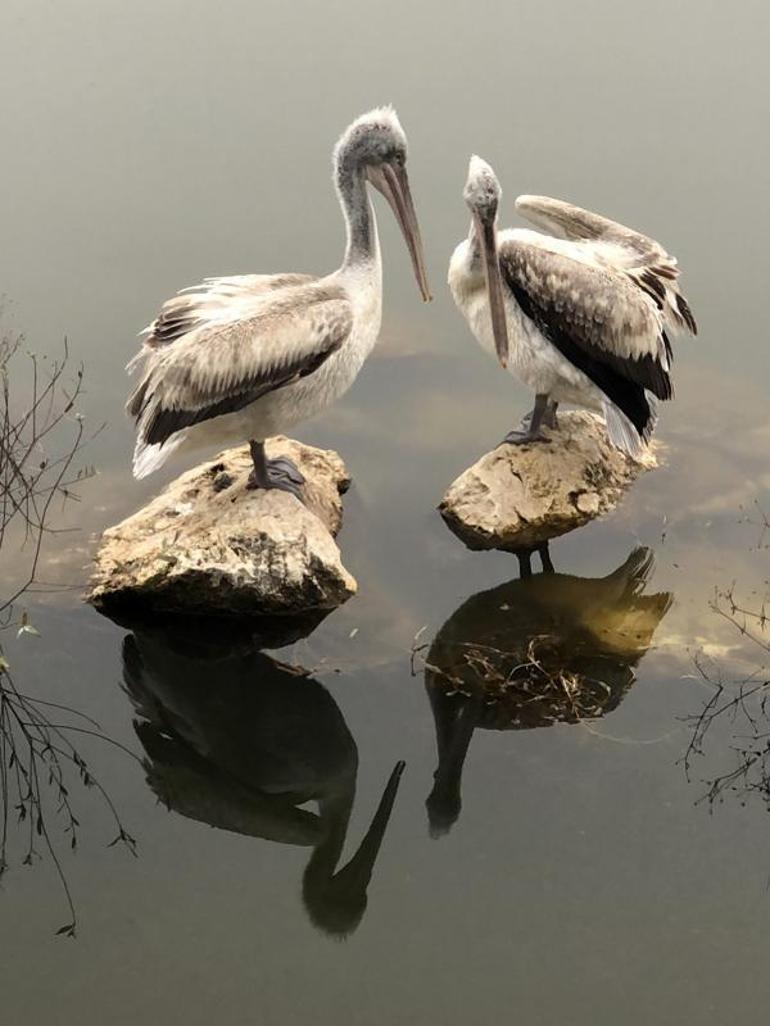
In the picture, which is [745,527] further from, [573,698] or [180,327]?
[180,327]

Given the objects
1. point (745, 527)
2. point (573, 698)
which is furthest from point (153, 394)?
point (745, 527)

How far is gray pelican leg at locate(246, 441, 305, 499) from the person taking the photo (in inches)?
234

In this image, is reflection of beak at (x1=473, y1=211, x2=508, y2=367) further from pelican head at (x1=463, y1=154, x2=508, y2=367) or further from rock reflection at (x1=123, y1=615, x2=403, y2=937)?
rock reflection at (x1=123, y1=615, x2=403, y2=937)

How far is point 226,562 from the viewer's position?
18.7 ft

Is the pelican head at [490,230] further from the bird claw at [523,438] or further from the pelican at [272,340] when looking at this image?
the bird claw at [523,438]

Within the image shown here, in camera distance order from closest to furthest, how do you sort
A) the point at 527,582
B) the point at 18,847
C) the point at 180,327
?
1. the point at 18,847
2. the point at 180,327
3. the point at 527,582

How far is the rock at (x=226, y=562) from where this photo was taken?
571cm

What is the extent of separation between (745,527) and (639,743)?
159 centimetres

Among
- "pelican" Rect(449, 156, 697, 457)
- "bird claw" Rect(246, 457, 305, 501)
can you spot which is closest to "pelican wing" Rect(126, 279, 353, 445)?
"bird claw" Rect(246, 457, 305, 501)

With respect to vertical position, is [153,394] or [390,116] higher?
[390,116]

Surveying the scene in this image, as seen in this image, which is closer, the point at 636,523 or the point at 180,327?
the point at 180,327

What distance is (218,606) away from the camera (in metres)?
5.80

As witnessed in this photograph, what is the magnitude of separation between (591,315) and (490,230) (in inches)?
23.0

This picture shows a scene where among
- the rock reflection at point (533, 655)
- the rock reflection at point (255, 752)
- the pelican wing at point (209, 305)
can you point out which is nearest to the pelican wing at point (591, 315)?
the rock reflection at point (533, 655)
